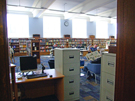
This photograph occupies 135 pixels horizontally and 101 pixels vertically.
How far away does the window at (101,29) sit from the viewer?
16078 mm

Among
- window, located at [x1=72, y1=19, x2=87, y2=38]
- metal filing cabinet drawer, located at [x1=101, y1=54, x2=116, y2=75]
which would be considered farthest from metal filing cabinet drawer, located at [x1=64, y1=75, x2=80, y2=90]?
window, located at [x1=72, y1=19, x2=87, y2=38]

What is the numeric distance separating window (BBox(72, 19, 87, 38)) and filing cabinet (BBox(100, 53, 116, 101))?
12.8 meters

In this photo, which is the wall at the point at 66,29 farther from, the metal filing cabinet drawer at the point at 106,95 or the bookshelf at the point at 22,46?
the metal filing cabinet drawer at the point at 106,95

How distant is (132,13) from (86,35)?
48.1 feet

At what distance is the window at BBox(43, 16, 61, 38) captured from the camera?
1338 centimetres

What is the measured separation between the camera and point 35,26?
12.7m

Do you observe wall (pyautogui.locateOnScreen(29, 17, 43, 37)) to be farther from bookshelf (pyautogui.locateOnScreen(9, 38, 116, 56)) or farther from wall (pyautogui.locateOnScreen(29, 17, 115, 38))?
bookshelf (pyautogui.locateOnScreen(9, 38, 116, 56))

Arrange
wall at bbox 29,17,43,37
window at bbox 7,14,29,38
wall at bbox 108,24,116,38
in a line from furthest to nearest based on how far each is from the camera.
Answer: wall at bbox 108,24,116,38 → wall at bbox 29,17,43,37 → window at bbox 7,14,29,38

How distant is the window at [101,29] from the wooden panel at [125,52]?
1565 centimetres

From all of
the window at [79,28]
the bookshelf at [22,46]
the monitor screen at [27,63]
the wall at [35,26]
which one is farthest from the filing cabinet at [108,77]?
the window at [79,28]

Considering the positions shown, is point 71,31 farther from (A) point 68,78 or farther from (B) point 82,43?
(A) point 68,78

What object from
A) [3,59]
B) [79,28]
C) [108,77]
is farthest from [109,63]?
[79,28]

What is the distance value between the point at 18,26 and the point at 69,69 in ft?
37.0

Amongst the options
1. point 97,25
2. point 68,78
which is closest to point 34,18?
point 97,25
